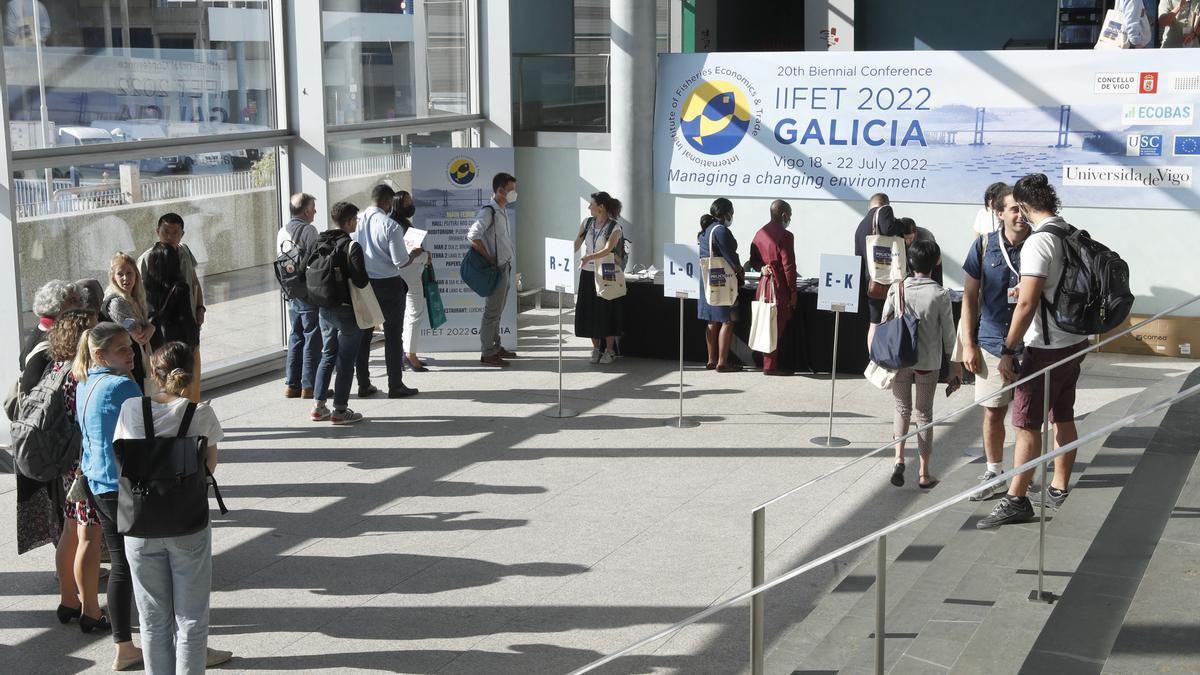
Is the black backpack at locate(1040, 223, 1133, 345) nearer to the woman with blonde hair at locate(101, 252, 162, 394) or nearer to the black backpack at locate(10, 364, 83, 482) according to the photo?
the black backpack at locate(10, 364, 83, 482)

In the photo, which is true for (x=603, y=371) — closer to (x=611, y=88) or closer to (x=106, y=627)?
(x=611, y=88)

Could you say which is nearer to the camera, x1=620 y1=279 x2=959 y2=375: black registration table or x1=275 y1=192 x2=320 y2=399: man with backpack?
x1=275 y1=192 x2=320 y2=399: man with backpack

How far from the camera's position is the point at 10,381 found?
8891 mm

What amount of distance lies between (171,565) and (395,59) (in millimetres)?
8925

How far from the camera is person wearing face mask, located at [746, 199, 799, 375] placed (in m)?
11.0

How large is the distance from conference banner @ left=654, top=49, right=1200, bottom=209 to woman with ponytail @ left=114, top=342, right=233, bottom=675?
8909mm

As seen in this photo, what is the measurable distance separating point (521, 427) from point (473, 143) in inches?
214

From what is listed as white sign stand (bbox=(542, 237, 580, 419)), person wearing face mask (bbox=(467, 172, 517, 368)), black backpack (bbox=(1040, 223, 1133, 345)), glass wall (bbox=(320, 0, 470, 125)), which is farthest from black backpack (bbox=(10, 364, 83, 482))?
glass wall (bbox=(320, 0, 470, 125))

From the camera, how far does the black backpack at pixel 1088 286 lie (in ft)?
20.4

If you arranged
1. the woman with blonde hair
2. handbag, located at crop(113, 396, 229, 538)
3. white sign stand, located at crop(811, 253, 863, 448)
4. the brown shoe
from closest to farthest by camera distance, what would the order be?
1. handbag, located at crop(113, 396, 229, 538)
2. the woman with blonde hair
3. white sign stand, located at crop(811, 253, 863, 448)
4. the brown shoe

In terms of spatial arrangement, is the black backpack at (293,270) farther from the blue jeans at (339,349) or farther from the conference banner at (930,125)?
the conference banner at (930,125)

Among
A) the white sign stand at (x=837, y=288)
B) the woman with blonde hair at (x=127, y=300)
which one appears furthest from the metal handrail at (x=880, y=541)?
the white sign stand at (x=837, y=288)

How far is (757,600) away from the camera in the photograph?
445 cm

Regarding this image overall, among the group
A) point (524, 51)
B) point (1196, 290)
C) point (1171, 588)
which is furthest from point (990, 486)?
point (524, 51)
